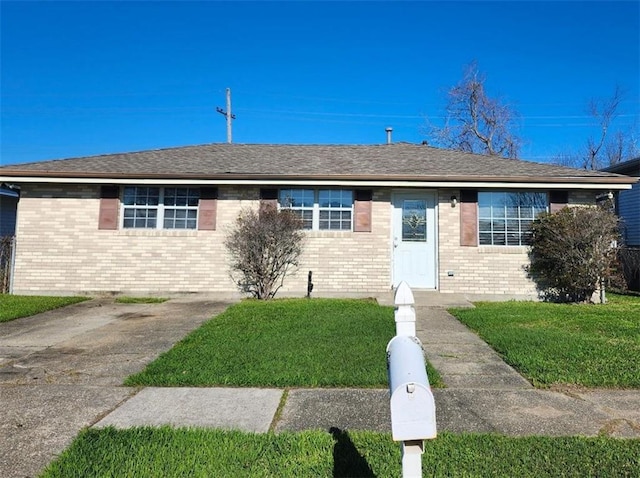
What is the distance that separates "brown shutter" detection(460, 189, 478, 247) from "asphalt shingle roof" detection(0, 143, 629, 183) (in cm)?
54

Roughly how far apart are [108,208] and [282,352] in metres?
7.47

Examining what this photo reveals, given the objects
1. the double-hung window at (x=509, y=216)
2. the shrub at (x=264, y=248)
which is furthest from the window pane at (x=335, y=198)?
the double-hung window at (x=509, y=216)

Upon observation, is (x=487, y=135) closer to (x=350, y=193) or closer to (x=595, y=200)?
(x=595, y=200)

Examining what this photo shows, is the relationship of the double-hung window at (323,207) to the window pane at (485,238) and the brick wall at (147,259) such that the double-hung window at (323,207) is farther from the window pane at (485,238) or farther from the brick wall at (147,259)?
the window pane at (485,238)

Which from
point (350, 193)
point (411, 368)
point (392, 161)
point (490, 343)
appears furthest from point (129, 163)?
point (411, 368)

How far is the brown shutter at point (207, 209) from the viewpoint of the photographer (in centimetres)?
1039

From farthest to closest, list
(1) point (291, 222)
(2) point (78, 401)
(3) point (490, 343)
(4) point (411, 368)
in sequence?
1. (1) point (291, 222)
2. (3) point (490, 343)
3. (2) point (78, 401)
4. (4) point (411, 368)

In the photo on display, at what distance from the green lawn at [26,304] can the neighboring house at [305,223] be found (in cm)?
72

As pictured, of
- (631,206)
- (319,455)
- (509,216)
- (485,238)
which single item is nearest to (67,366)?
(319,455)

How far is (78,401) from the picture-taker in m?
3.68

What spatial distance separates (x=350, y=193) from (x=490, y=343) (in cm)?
564

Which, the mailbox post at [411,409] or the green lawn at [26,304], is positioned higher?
the mailbox post at [411,409]

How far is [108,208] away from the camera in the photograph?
10383mm

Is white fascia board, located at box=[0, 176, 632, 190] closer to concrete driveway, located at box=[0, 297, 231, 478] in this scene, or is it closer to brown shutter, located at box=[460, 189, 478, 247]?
brown shutter, located at box=[460, 189, 478, 247]
